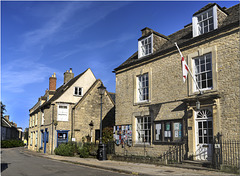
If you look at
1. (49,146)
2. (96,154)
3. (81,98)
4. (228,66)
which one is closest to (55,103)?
(81,98)

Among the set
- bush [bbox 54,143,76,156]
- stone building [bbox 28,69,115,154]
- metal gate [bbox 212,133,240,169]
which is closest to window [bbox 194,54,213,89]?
metal gate [bbox 212,133,240,169]

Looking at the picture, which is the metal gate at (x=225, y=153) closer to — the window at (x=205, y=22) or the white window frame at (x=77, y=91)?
the window at (x=205, y=22)

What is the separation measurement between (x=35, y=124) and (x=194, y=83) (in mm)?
26512

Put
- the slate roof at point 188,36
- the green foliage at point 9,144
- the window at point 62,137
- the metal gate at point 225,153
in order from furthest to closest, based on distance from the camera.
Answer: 1. the green foliage at point 9,144
2. the window at point 62,137
3. the slate roof at point 188,36
4. the metal gate at point 225,153

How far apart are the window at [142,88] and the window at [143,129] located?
1.44m

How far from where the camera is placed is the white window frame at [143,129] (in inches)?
627

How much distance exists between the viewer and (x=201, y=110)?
41.6 ft

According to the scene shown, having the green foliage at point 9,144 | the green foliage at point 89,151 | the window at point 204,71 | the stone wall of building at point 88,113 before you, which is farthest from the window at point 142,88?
the green foliage at point 9,144

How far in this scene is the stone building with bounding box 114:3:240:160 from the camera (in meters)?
11.8

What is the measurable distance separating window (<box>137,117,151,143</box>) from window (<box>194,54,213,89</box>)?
4.54 meters

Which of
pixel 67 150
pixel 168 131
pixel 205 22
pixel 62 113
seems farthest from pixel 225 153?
pixel 62 113

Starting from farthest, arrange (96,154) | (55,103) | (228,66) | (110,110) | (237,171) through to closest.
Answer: (110,110), (55,103), (96,154), (228,66), (237,171)

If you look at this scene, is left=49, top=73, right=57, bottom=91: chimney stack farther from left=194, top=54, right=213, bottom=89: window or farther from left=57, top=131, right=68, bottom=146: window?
left=194, top=54, right=213, bottom=89: window

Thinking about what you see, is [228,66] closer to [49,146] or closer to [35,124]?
[49,146]
